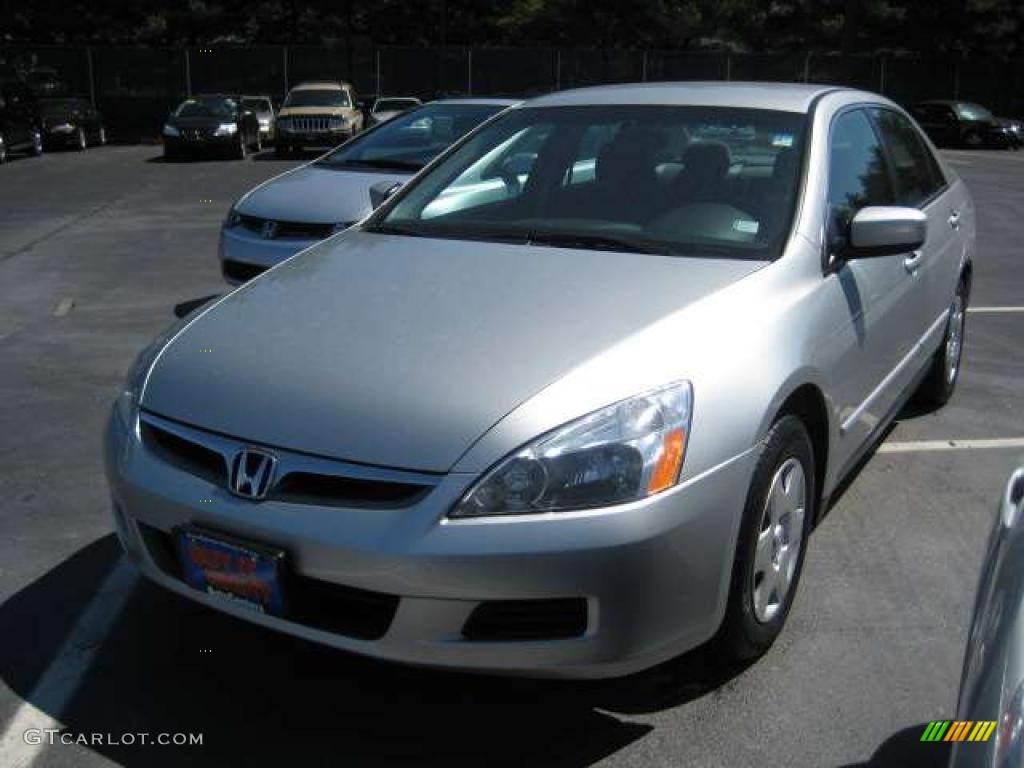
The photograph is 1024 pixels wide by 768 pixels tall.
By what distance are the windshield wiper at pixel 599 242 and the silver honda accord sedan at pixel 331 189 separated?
321 centimetres

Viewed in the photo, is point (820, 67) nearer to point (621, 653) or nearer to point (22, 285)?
point (22, 285)

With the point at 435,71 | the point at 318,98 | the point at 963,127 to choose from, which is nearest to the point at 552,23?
the point at 435,71

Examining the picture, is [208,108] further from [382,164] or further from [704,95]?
[704,95]

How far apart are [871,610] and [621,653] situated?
51.8 inches

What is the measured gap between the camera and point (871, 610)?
12.1 ft

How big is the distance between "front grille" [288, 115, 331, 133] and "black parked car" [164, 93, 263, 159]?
120cm

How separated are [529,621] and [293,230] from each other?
17.9 ft

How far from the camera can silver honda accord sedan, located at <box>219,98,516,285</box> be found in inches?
301

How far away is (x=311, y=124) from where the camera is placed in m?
26.0

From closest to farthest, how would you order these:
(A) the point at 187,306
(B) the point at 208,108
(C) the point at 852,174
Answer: (C) the point at 852,174 → (A) the point at 187,306 → (B) the point at 208,108

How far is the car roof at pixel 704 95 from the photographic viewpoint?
169 inches

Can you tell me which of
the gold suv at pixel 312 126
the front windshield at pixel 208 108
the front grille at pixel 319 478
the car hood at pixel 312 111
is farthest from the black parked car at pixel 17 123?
the front grille at pixel 319 478

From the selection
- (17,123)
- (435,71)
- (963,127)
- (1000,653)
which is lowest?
(963,127)

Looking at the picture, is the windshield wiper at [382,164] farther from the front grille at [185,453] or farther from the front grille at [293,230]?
the front grille at [185,453]
